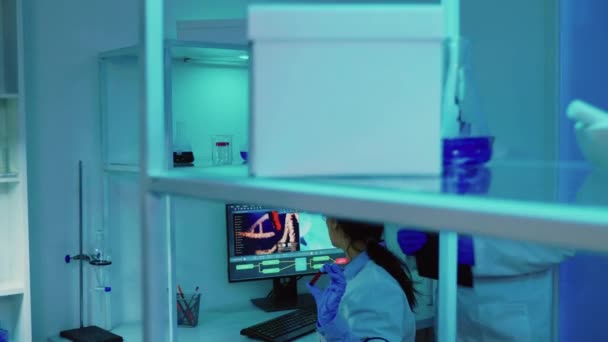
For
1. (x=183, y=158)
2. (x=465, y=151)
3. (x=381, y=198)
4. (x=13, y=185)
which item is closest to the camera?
(x=381, y=198)

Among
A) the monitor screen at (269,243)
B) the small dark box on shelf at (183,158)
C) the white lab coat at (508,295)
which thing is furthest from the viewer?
the monitor screen at (269,243)

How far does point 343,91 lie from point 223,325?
8.17ft

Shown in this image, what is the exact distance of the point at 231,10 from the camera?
3436mm

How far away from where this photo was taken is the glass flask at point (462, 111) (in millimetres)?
813

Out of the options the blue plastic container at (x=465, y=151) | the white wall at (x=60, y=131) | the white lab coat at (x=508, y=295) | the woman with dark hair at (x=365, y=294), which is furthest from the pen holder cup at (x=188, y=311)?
the blue plastic container at (x=465, y=151)

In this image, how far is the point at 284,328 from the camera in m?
2.89

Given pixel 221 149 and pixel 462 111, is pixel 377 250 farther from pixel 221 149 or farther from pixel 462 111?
pixel 462 111

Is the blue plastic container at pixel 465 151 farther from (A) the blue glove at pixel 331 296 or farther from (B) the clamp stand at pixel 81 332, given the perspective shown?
(B) the clamp stand at pixel 81 332

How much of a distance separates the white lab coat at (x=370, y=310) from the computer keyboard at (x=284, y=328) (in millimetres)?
279

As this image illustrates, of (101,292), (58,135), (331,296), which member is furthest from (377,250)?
(58,135)

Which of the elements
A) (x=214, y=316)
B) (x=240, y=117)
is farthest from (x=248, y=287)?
(x=240, y=117)

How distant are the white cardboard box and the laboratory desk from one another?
7.28ft

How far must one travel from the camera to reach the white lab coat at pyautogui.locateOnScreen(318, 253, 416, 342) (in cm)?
249

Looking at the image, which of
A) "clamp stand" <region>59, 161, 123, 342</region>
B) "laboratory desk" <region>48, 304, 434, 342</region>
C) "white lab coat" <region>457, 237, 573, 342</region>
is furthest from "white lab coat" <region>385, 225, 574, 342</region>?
"clamp stand" <region>59, 161, 123, 342</region>
